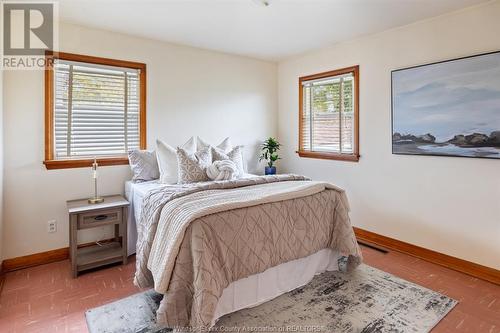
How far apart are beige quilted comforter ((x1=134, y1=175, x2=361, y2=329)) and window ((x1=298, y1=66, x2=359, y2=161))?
137 centimetres

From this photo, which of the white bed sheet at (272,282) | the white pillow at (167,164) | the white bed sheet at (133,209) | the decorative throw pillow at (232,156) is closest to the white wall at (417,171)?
the white bed sheet at (272,282)

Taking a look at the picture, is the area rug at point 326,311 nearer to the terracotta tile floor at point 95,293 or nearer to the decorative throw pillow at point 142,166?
the terracotta tile floor at point 95,293

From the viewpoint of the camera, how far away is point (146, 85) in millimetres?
3516

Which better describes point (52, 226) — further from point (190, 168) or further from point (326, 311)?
point (326, 311)

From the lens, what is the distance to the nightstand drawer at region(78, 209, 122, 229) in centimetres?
273

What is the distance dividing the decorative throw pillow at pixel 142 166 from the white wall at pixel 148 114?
0.21m

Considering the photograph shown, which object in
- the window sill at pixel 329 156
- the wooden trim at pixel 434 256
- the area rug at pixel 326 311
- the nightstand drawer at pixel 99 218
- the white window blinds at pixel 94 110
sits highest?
the white window blinds at pixel 94 110

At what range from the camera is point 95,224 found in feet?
9.18

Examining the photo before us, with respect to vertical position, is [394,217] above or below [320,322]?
above

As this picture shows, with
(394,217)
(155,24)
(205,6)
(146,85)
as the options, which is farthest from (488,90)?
(146,85)

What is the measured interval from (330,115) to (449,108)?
4.89 ft

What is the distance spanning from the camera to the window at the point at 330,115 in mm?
3785

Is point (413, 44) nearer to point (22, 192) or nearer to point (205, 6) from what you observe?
point (205, 6)

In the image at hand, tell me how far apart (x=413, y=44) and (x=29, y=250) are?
14.5 ft
